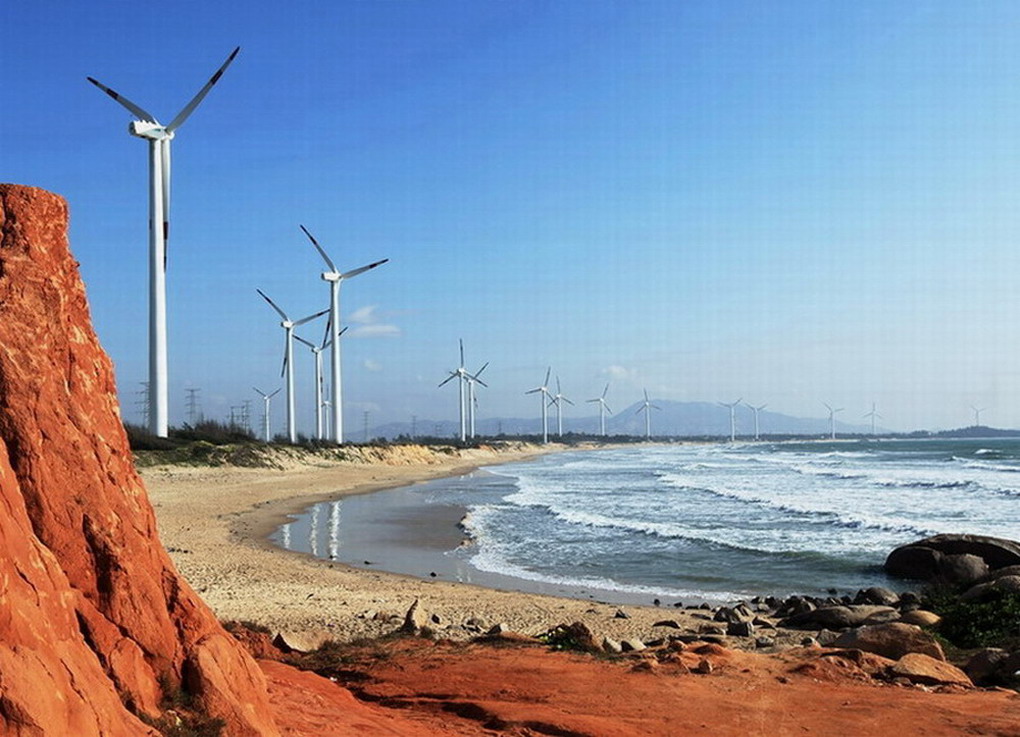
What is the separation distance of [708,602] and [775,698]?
350 inches

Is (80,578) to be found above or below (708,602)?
above

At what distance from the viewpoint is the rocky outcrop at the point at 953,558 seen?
21266 millimetres

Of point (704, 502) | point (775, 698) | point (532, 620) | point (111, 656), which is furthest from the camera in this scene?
point (704, 502)

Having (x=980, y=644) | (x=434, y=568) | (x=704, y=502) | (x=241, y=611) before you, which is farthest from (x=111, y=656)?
(x=704, y=502)

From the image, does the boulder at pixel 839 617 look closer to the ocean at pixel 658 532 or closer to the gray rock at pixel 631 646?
the ocean at pixel 658 532

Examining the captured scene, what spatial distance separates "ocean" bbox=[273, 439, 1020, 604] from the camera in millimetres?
22375

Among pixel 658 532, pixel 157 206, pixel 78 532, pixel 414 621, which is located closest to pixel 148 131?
pixel 157 206

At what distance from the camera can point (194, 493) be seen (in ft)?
143

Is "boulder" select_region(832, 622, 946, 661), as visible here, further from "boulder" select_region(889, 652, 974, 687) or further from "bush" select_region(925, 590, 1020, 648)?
"bush" select_region(925, 590, 1020, 648)

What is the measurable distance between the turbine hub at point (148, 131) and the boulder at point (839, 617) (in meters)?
39.9

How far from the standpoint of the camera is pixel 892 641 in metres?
13.0

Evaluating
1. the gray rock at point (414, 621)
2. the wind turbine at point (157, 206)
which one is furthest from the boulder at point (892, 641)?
the wind turbine at point (157, 206)

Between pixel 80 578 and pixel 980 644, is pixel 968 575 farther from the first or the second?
pixel 80 578

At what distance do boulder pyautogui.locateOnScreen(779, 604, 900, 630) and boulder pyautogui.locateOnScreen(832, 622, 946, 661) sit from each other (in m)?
2.31
